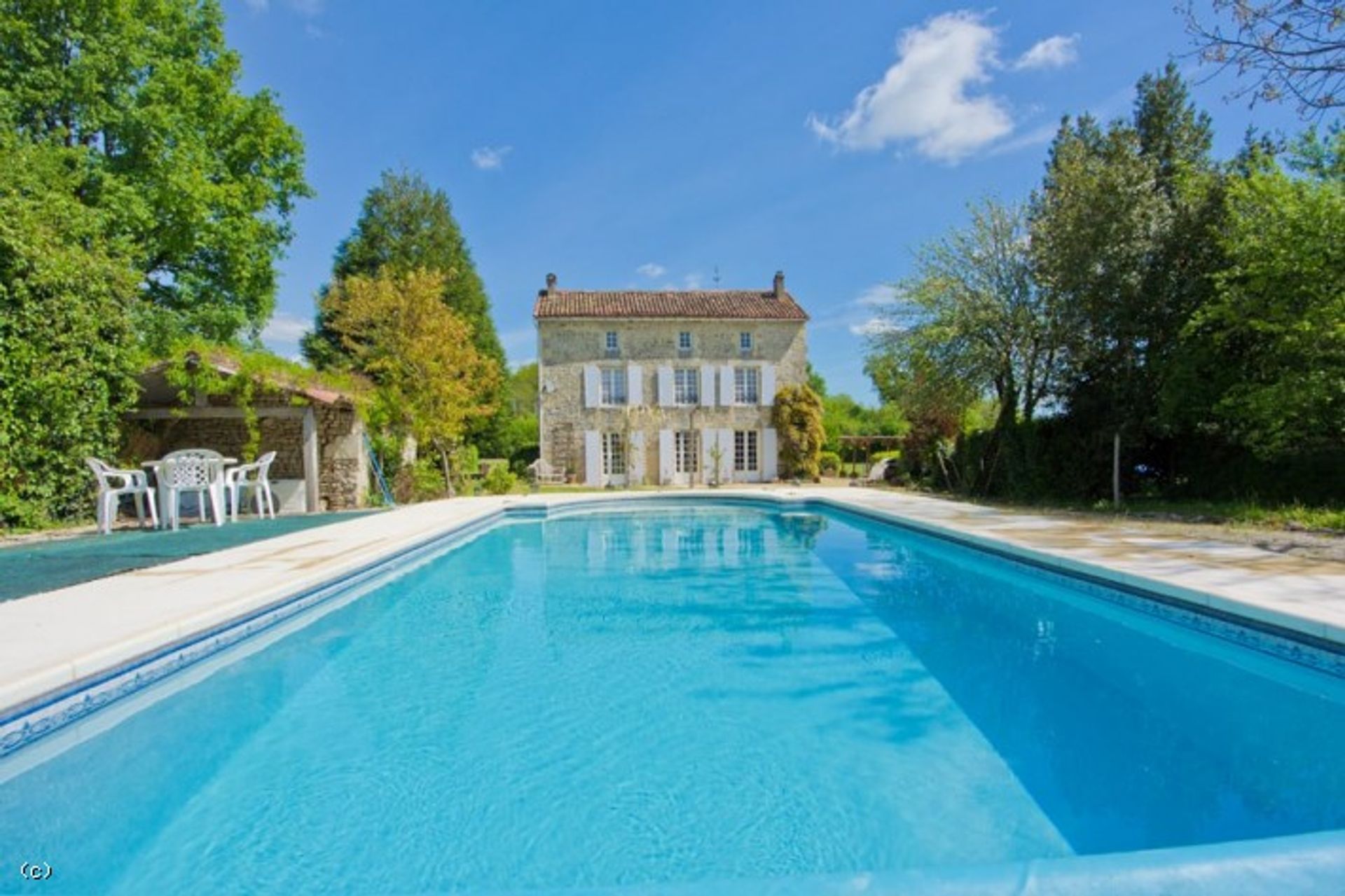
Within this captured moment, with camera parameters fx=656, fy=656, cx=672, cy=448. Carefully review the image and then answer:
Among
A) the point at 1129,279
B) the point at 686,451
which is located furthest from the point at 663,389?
the point at 1129,279

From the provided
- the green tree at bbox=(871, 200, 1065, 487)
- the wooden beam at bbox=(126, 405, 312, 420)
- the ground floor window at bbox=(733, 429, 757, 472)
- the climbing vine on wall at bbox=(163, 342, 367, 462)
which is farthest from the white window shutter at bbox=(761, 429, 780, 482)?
the wooden beam at bbox=(126, 405, 312, 420)

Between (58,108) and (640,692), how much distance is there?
58.1 feet

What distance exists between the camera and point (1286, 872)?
163 centimetres

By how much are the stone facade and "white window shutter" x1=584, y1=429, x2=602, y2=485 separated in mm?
21

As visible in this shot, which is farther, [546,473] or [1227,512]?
[546,473]

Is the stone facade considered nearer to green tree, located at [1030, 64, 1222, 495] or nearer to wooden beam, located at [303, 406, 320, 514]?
wooden beam, located at [303, 406, 320, 514]

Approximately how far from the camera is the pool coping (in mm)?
2887

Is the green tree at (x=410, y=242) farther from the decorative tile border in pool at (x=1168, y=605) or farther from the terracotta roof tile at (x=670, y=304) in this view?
the decorative tile border in pool at (x=1168, y=605)

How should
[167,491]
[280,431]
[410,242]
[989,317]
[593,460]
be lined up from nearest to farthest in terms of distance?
[167,491] < [989,317] < [280,431] < [593,460] < [410,242]

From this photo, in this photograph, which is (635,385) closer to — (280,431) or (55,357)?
(280,431)

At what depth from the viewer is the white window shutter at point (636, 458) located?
19.9m

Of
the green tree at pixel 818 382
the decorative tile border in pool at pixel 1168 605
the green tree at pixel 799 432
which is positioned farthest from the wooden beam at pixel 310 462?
the green tree at pixel 818 382

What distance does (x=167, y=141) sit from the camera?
14.1 metres

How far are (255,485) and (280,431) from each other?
213 cm
